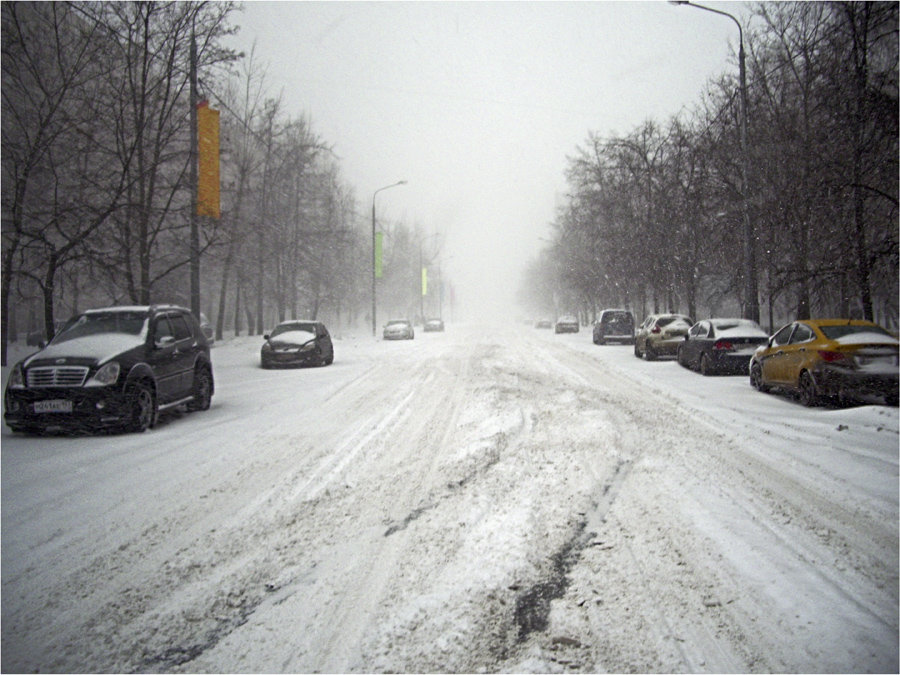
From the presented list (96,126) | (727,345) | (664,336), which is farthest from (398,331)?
(727,345)

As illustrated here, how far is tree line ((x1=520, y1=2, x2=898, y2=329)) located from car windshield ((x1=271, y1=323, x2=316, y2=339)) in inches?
554

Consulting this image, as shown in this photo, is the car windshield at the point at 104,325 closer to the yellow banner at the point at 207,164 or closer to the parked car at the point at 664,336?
the yellow banner at the point at 207,164

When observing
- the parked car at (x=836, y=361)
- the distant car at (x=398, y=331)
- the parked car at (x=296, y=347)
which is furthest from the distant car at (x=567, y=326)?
the parked car at (x=836, y=361)

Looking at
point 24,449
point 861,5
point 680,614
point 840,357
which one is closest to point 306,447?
point 24,449

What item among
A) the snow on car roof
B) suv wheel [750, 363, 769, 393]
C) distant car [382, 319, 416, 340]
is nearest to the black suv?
suv wheel [750, 363, 769, 393]

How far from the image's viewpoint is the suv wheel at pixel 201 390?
10.0 meters

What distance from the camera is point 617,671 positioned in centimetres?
241

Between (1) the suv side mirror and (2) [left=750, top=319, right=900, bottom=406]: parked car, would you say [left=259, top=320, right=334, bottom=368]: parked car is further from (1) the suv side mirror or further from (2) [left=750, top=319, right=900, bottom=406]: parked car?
(2) [left=750, top=319, right=900, bottom=406]: parked car

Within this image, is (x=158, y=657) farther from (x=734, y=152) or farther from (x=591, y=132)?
(x=591, y=132)

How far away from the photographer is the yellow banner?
1658 cm

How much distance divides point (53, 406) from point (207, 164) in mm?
11060

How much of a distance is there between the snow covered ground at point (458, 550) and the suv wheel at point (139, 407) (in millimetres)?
625

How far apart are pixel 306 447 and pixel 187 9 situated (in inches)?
610

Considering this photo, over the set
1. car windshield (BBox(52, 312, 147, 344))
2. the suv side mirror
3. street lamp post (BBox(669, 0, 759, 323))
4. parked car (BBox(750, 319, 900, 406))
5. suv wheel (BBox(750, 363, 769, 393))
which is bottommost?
suv wheel (BBox(750, 363, 769, 393))
